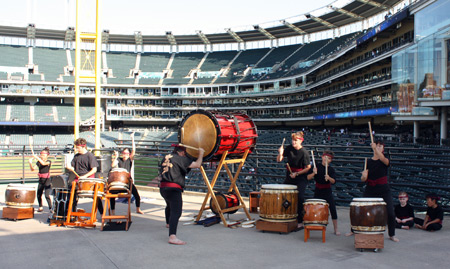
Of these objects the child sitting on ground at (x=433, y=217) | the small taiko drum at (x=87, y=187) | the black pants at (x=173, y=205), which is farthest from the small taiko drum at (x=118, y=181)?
the child sitting on ground at (x=433, y=217)

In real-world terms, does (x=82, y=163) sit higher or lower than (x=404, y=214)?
higher

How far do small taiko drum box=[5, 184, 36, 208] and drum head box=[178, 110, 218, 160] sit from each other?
3.60 meters

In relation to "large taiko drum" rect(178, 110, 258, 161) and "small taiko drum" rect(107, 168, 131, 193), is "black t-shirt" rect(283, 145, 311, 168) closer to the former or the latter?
"large taiko drum" rect(178, 110, 258, 161)

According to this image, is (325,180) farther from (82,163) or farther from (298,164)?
(82,163)

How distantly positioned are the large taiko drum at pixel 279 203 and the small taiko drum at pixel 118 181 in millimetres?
2878

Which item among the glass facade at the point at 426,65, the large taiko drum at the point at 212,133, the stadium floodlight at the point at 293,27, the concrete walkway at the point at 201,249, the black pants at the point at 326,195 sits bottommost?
the concrete walkway at the point at 201,249

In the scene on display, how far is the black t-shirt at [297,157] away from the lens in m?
8.13

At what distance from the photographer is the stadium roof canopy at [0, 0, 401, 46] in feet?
192

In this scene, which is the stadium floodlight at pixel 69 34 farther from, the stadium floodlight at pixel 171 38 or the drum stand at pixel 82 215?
the drum stand at pixel 82 215

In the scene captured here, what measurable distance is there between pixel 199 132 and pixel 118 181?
6.42 ft

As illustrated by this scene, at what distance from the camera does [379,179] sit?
741 cm

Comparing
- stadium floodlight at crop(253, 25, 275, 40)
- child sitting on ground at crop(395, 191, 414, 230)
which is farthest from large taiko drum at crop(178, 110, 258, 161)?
stadium floodlight at crop(253, 25, 275, 40)

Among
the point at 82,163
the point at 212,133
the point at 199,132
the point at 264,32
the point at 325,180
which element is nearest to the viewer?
the point at 325,180

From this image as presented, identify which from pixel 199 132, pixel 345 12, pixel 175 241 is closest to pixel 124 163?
pixel 199 132
